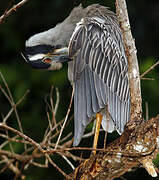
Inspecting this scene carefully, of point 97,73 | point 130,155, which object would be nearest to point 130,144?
point 130,155

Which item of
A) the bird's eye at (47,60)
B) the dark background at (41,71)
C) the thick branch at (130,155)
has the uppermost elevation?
the bird's eye at (47,60)

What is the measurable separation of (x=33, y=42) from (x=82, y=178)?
115 cm

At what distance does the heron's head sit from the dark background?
1.32 meters

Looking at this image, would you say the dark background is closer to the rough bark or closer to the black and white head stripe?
the black and white head stripe

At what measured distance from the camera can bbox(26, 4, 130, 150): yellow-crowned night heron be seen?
270 cm

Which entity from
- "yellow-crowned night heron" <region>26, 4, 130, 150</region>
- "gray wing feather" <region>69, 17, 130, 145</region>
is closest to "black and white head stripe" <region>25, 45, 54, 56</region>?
"yellow-crowned night heron" <region>26, 4, 130, 150</region>

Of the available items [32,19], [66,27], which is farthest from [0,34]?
[66,27]

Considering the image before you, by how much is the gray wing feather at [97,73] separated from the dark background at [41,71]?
1.23 meters

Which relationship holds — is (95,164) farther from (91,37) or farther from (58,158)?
(58,158)

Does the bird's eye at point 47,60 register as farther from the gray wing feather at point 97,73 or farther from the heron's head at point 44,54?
the gray wing feather at point 97,73

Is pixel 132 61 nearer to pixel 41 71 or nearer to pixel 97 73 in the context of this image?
pixel 97 73

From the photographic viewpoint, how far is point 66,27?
320cm

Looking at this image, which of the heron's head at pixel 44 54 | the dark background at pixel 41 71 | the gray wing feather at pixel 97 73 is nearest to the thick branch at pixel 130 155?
the gray wing feather at pixel 97 73

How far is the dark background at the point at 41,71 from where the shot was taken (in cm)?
450
